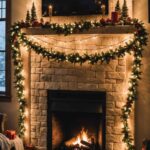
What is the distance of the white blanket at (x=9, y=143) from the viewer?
586cm

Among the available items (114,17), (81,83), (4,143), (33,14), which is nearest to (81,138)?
(81,83)

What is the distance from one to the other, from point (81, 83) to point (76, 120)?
0.75 meters

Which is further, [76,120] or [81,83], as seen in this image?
[76,120]

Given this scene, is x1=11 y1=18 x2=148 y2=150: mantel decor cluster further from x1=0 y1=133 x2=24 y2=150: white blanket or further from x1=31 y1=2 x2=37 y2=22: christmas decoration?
x1=0 y1=133 x2=24 y2=150: white blanket

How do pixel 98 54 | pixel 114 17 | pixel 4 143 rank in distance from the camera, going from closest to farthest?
1. pixel 4 143
2. pixel 114 17
3. pixel 98 54

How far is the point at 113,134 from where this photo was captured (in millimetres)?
6383

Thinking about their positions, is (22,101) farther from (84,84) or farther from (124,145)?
(124,145)

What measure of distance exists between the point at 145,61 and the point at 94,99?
1.09 meters

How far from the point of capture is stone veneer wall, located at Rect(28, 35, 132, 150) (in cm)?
632

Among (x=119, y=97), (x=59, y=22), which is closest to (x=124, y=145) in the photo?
(x=119, y=97)

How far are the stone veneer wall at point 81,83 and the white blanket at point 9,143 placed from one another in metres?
0.59

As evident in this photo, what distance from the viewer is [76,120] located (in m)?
6.79

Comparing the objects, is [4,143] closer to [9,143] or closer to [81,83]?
[9,143]

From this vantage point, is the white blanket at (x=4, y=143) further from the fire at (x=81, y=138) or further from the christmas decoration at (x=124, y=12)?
the christmas decoration at (x=124, y=12)
